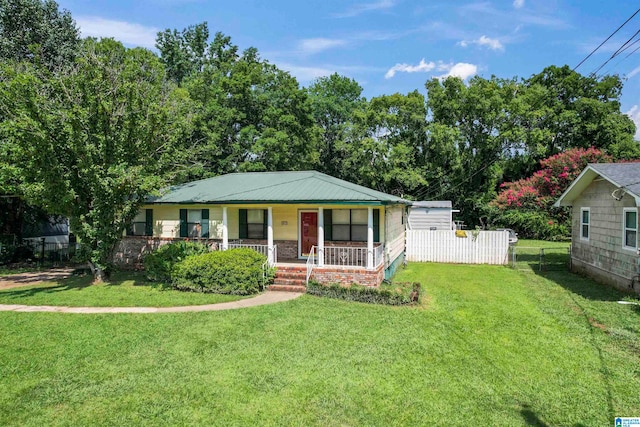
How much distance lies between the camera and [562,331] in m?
8.07

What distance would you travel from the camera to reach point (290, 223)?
14.8 m

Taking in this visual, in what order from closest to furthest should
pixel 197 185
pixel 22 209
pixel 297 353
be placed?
pixel 297 353
pixel 197 185
pixel 22 209

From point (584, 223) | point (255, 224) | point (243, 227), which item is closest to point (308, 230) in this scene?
point (255, 224)

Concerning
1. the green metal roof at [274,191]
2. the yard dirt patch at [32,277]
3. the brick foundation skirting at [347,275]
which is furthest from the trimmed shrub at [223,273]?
the yard dirt patch at [32,277]

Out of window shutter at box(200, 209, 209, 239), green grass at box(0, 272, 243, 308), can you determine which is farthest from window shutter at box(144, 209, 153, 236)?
green grass at box(0, 272, 243, 308)

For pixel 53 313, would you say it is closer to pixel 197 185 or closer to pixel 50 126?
pixel 50 126

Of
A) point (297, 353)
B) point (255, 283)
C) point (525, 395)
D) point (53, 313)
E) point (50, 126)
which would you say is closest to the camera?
point (525, 395)

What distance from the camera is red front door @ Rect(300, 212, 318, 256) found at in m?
14.8

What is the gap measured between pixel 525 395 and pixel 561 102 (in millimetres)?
33005

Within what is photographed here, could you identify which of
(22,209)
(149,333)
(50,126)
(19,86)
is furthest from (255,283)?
(22,209)

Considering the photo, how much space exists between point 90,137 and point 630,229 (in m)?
15.7

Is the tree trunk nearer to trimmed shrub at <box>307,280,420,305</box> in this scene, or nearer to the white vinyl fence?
trimmed shrub at <box>307,280,420,305</box>

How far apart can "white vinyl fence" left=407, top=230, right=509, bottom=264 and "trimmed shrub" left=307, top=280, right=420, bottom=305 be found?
8.30 metres

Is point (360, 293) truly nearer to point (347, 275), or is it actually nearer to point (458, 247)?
point (347, 275)
